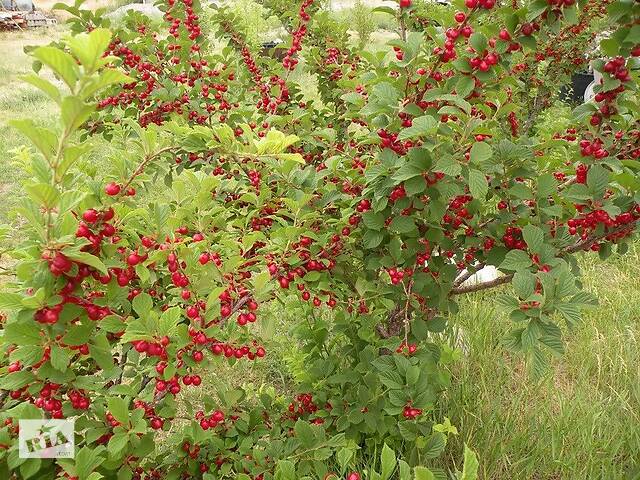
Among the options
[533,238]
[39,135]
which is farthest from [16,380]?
[533,238]

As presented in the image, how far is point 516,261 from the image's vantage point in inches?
61.2

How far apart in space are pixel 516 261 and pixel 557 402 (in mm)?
1504

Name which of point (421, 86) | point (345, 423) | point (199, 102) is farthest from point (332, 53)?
point (345, 423)

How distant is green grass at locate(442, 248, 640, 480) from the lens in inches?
92.0

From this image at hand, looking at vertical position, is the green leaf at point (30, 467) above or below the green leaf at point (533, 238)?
below

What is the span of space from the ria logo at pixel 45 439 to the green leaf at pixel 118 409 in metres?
0.14

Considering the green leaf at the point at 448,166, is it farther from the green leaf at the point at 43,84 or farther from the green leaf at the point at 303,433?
the green leaf at the point at 43,84

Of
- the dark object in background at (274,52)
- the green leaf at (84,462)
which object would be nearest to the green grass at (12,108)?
the dark object in background at (274,52)

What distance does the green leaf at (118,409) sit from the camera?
130 cm

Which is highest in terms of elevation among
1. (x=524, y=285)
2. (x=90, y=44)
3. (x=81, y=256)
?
(x=90, y=44)

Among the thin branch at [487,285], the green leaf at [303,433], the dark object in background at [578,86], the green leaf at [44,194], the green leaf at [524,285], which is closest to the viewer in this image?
the green leaf at [44,194]

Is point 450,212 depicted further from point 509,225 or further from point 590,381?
point 590,381

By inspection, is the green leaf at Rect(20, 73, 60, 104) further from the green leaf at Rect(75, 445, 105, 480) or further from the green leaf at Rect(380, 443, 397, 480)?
the green leaf at Rect(380, 443, 397, 480)

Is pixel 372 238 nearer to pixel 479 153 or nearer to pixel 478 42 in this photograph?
pixel 479 153
